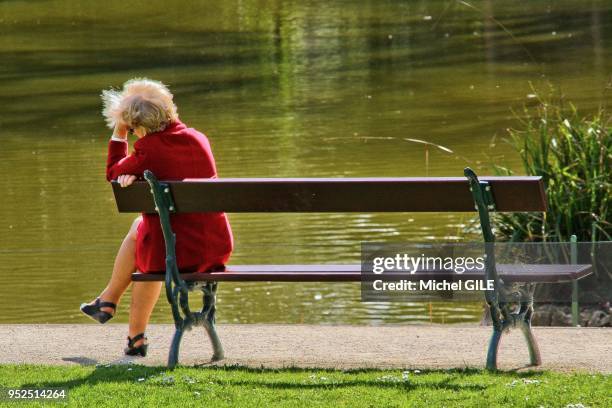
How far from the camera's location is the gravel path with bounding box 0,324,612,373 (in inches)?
239

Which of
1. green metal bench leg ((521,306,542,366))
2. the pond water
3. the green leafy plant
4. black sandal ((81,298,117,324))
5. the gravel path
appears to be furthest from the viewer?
the pond water

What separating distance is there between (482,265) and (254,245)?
463 centimetres

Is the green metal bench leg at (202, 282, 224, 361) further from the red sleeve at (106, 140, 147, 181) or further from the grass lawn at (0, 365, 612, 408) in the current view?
the red sleeve at (106, 140, 147, 181)

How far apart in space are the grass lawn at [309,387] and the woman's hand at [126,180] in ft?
2.48

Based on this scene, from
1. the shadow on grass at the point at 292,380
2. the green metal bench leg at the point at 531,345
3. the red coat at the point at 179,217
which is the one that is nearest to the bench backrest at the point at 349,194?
the red coat at the point at 179,217

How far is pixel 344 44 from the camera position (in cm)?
2656

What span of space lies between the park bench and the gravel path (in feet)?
0.73

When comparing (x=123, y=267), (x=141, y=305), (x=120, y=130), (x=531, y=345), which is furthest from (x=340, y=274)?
(x=120, y=130)

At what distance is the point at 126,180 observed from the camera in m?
6.15

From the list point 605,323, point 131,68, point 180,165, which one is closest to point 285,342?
point 180,165

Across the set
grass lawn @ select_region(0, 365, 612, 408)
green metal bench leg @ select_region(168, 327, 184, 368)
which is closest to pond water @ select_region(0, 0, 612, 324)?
green metal bench leg @ select_region(168, 327, 184, 368)

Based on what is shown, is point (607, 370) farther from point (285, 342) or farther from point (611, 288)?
point (611, 288)

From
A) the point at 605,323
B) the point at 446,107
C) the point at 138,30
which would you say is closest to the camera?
the point at 605,323

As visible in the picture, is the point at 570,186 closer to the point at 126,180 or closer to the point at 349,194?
the point at 349,194
